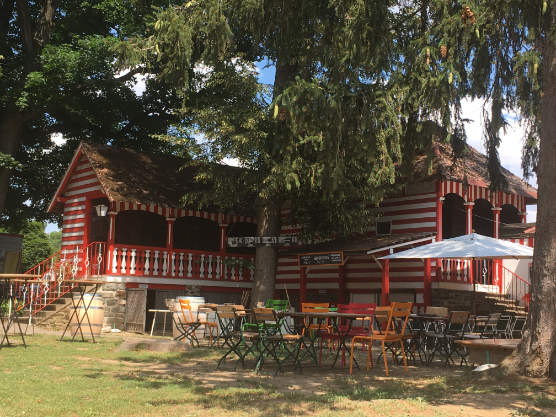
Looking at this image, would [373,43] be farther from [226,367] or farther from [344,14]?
[226,367]

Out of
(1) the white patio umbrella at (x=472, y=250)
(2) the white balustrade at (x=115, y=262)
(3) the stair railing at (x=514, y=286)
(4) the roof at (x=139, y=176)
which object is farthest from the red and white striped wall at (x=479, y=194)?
(2) the white balustrade at (x=115, y=262)

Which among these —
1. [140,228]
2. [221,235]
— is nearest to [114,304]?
[140,228]

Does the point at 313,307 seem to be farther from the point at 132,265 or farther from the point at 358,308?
the point at 132,265

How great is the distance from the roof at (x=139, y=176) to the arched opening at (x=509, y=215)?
8595 mm

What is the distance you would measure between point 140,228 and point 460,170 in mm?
10581

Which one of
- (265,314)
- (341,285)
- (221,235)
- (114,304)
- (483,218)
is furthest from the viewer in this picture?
(221,235)

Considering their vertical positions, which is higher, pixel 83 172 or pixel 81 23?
pixel 81 23

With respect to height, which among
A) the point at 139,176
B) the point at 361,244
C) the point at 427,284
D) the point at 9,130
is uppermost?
the point at 9,130

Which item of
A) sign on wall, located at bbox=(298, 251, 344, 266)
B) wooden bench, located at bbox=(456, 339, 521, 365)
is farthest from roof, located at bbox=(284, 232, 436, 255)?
wooden bench, located at bbox=(456, 339, 521, 365)

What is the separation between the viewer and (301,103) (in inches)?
452

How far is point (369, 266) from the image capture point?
20.4 meters

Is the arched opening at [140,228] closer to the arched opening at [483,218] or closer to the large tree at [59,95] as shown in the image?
the large tree at [59,95]

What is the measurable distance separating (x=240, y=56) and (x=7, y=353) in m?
10.7

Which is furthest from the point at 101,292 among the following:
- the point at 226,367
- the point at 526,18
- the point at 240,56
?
the point at 526,18
